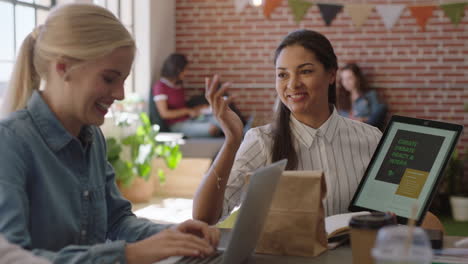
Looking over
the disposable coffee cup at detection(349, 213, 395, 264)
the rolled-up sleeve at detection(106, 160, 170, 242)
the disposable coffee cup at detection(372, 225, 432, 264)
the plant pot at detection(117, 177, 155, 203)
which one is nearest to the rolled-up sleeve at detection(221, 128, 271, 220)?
the rolled-up sleeve at detection(106, 160, 170, 242)

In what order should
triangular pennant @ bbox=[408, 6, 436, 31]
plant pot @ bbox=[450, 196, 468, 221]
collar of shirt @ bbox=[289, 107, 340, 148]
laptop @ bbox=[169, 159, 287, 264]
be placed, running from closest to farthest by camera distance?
laptop @ bbox=[169, 159, 287, 264] → collar of shirt @ bbox=[289, 107, 340, 148] → plant pot @ bbox=[450, 196, 468, 221] → triangular pennant @ bbox=[408, 6, 436, 31]

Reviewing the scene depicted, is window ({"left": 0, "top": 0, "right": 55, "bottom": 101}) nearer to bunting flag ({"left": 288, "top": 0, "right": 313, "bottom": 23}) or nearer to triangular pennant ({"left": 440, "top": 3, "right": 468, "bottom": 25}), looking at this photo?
bunting flag ({"left": 288, "top": 0, "right": 313, "bottom": 23})

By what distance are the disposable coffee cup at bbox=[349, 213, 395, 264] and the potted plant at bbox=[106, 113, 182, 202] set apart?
4.52 m

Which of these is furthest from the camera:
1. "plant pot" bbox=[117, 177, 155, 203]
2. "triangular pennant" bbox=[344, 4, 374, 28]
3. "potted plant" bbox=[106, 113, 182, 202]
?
"triangular pennant" bbox=[344, 4, 374, 28]

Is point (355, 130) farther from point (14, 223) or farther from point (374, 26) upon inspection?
point (374, 26)

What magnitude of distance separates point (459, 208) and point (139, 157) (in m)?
3.07

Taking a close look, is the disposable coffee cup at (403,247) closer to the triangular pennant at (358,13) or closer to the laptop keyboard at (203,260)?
the laptop keyboard at (203,260)

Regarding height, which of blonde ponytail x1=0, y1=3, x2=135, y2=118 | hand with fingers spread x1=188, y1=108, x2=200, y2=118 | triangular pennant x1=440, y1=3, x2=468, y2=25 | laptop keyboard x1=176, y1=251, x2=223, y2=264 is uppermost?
blonde ponytail x1=0, y1=3, x2=135, y2=118

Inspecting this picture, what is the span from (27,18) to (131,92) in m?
1.98

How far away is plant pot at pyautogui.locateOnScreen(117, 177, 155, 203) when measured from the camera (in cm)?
596

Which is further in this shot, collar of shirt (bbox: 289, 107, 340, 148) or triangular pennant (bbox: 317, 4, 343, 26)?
triangular pennant (bbox: 317, 4, 343, 26)

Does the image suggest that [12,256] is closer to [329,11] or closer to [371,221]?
[371,221]

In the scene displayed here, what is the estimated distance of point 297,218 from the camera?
4.82 ft

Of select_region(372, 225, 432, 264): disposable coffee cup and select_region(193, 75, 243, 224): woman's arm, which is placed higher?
select_region(372, 225, 432, 264): disposable coffee cup
